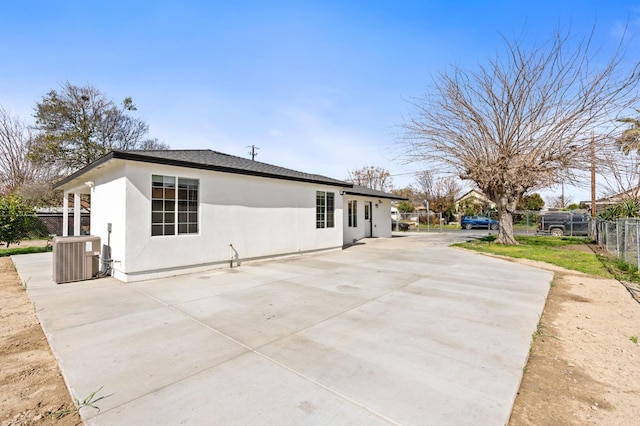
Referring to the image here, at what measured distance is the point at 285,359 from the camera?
115 inches

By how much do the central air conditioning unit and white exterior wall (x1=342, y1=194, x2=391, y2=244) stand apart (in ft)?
33.9

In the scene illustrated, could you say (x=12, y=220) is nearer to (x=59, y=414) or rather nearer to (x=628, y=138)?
(x=59, y=414)

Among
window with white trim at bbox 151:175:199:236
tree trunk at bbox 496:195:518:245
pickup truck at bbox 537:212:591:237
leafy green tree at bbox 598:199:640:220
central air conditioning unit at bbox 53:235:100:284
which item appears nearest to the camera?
central air conditioning unit at bbox 53:235:100:284

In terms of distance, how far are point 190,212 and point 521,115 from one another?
45.6 ft

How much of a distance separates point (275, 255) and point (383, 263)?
135 inches

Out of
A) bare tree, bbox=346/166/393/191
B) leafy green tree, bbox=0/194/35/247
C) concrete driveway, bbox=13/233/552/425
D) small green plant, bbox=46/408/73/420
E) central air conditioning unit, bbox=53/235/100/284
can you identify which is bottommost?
small green plant, bbox=46/408/73/420

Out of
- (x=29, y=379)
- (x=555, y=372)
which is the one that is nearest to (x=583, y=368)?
(x=555, y=372)

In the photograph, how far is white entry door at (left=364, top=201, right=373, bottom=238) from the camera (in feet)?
55.0

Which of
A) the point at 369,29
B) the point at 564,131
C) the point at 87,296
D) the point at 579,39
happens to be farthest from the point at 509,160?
the point at 87,296

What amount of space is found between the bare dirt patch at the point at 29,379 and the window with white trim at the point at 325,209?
806 centimetres

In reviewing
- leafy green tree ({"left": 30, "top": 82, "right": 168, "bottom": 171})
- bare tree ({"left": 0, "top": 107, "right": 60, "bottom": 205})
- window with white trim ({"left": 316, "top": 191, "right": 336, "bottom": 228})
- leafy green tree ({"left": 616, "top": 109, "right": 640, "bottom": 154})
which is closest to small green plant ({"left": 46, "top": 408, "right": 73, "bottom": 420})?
window with white trim ({"left": 316, "top": 191, "right": 336, "bottom": 228})

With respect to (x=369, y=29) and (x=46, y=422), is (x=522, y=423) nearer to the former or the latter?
(x=46, y=422)

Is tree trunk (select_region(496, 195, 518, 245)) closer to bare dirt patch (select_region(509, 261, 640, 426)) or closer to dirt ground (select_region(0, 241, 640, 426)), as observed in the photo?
bare dirt patch (select_region(509, 261, 640, 426))

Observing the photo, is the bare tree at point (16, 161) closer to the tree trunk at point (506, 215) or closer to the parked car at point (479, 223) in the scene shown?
the tree trunk at point (506, 215)
